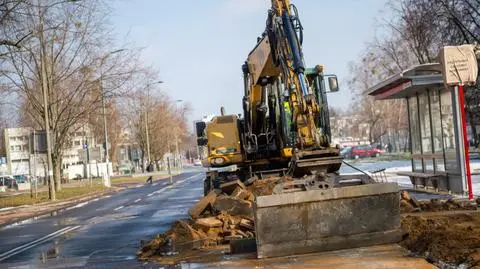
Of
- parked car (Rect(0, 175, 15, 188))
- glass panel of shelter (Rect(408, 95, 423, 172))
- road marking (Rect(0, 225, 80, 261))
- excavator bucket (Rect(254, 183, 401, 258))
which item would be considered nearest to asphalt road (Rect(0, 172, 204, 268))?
road marking (Rect(0, 225, 80, 261))

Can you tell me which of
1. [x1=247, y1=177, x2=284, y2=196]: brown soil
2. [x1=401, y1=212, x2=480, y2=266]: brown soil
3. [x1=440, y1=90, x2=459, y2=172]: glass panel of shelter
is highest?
[x1=440, y1=90, x2=459, y2=172]: glass panel of shelter

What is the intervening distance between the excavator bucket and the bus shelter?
6.53 m

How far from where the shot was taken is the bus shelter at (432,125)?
57.7ft

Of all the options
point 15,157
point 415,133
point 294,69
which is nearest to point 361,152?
point 415,133

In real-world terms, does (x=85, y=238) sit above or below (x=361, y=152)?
below

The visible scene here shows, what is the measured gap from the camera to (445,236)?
33.4 ft

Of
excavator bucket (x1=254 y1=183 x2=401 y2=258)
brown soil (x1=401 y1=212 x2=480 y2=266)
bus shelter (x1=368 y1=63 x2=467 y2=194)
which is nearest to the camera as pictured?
brown soil (x1=401 y1=212 x2=480 y2=266)

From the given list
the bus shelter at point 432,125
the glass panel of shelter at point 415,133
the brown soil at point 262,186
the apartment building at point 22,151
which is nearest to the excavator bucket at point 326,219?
the brown soil at point 262,186

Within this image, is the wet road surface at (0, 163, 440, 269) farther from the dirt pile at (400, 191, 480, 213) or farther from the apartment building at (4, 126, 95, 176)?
the apartment building at (4, 126, 95, 176)

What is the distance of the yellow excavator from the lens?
10.3m

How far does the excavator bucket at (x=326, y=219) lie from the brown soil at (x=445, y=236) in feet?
1.69

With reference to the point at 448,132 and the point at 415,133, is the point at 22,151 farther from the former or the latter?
the point at 448,132

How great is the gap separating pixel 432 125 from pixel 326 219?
10.9 m

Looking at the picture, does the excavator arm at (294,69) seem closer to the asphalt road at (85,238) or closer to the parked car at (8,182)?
the asphalt road at (85,238)
